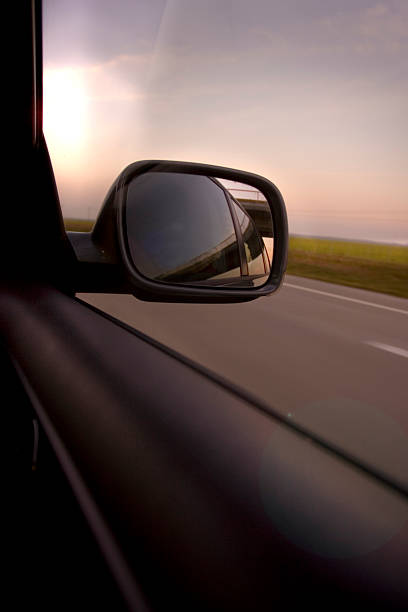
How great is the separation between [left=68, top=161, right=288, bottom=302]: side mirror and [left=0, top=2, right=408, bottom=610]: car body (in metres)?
0.28

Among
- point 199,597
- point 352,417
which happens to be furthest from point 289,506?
point 352,417

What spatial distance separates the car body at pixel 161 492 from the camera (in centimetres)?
82

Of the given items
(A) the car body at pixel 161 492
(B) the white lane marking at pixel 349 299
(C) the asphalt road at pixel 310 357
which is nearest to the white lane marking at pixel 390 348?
(C) the asphalt road at pixel 310 357

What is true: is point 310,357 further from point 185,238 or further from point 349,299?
point 349,299

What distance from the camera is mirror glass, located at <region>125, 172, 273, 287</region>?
1914 mm

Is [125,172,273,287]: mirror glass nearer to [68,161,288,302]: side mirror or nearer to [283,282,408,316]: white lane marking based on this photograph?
[68,161,288,302]: side mirror

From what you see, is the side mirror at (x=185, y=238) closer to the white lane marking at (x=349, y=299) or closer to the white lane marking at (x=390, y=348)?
the white lane marking at (x=390, y=348)

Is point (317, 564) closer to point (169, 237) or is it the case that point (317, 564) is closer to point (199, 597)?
point (199, 597)

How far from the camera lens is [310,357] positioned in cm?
414

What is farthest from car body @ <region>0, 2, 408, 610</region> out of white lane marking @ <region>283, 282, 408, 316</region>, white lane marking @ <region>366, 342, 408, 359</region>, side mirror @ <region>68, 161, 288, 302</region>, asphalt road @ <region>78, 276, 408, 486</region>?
white lane marking @ <region>283, 282, 408, 316</region>

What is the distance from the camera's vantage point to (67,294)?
7.26 feet

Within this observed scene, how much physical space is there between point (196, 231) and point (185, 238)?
99 millimetres

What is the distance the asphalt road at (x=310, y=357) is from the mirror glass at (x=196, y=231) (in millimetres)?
638

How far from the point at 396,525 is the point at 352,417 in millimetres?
1825
